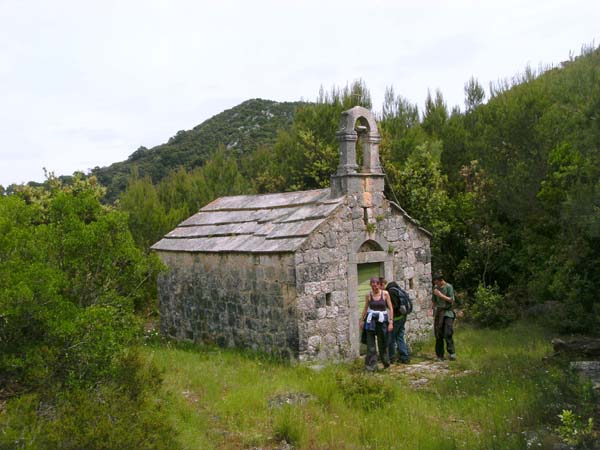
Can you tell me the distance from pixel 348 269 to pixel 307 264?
1098mm

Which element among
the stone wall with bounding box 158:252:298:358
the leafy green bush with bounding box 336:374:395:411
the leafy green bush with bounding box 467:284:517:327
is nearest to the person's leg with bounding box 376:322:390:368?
the stone wall with bounding box 158:252:298:358

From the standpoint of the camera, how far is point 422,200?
18.4 metres

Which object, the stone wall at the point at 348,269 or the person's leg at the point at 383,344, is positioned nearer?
the person's leg at the point at 383,344

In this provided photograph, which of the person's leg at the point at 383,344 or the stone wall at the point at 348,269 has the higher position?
the stone wall at the point at 348,269

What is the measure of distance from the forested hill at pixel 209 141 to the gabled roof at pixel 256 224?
23045mm

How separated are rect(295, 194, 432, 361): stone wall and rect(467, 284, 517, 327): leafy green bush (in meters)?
2.28

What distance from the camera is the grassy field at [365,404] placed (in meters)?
7.81

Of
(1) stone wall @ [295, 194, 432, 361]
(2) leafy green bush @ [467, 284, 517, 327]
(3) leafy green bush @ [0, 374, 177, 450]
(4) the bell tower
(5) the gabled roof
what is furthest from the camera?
(2) leafy green bush @ [467, 284, 517, 327]

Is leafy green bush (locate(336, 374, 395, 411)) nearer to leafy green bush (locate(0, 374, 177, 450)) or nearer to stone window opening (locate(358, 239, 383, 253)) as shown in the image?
leafy green bush (locate(0, 374, 177, 450))

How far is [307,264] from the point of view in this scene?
1193cm

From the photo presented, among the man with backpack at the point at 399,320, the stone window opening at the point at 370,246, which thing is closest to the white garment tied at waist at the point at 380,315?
the man with backpack at the point at 399,320

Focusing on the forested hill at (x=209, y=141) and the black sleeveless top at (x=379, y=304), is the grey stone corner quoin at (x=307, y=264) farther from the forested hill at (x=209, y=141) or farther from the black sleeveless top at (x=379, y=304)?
the forested hill at (x=209, y=141)

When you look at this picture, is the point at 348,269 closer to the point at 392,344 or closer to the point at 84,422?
the point at 392,344

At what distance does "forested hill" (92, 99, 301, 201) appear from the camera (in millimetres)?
41906
